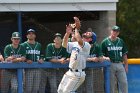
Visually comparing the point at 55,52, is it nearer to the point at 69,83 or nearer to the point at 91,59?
the point at 91,59

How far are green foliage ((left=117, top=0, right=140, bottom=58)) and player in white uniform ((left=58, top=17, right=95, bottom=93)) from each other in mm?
14781

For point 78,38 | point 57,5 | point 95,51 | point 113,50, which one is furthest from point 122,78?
point 57,5

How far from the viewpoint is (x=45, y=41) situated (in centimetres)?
2205

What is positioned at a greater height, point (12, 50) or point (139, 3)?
point (139, 3)

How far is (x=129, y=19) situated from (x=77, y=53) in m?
15.4

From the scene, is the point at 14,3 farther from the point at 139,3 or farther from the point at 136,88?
the point at 139,3

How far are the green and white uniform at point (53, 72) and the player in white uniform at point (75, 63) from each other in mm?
595

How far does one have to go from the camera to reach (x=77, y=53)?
954cm

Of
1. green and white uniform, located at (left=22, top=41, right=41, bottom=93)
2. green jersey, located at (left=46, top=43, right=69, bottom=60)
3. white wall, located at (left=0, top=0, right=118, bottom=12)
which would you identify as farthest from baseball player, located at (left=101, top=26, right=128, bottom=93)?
white wall, located at (left=0, top=0, right=118, bottom=12)

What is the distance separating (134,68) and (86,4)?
17.5 feet

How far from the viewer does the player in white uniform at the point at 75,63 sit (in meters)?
9.52

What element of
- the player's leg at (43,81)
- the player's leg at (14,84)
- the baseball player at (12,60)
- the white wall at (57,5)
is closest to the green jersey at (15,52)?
the baseball player at (12,60)

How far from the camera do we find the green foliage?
2442cm

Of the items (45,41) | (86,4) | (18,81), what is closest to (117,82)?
(18,81)
